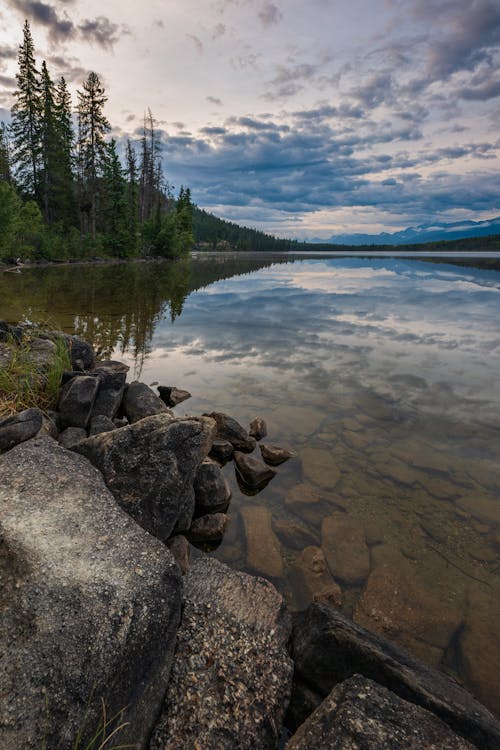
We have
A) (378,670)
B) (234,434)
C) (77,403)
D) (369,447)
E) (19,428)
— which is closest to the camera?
(378,670)

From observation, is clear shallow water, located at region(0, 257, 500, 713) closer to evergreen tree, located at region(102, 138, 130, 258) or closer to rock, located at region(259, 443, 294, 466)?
rock, located at region(259, 443, 294, 466)

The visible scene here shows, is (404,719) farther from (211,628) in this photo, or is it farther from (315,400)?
(315,400)

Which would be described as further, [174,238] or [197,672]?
[174,238]

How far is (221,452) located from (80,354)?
537 centimetres

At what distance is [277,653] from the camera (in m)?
3.13

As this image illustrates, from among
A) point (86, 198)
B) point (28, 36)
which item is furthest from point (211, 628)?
point (28, 36)

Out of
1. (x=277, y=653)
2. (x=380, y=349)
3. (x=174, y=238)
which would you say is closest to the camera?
(x=277, y=653)

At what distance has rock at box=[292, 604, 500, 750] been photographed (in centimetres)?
262

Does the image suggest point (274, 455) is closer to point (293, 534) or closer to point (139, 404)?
point (293, 534)

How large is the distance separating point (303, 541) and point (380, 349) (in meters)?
10.6

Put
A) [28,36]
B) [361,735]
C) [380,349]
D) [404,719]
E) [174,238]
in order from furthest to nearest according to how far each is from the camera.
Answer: [174,238], [28,36], [380,349], [404,719], [361,735]

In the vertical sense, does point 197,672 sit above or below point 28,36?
below

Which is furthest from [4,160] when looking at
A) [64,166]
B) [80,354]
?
[80,354]

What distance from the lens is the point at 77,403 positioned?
22.4ft
